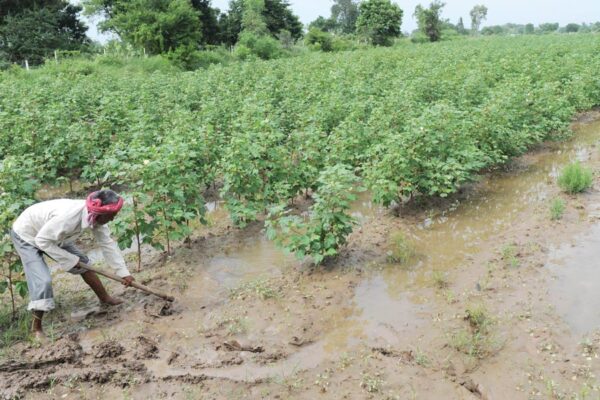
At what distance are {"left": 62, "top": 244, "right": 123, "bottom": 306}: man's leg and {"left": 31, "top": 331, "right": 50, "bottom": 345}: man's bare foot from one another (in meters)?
0.64

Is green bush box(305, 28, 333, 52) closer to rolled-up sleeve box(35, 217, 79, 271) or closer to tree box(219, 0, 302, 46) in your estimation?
tree box(219, 0, 302, 46)

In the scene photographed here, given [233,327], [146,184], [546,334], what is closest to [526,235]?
[546,334]

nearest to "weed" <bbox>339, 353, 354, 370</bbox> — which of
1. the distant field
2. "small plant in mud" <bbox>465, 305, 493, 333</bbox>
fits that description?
"small plant in mud" <bbox>465, 305, 493, 333</bbox>

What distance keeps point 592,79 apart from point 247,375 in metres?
13.5

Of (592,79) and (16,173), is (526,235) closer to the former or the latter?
(16,173)

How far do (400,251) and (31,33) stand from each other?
30483 millimetres

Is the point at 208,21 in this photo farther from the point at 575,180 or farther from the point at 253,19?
the point at 575,180

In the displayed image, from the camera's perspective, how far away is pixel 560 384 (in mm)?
3875

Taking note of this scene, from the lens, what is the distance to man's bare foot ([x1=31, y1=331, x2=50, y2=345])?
473 centimetres

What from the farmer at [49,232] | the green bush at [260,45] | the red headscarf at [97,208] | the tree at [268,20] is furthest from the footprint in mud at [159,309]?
the tree at [268,20]

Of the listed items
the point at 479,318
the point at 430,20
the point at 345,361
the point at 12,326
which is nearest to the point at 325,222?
the point at 345,361

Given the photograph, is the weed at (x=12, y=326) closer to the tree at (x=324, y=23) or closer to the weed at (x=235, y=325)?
the weed at (x=235, y=325)

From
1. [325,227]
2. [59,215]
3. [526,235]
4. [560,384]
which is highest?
[59,215]

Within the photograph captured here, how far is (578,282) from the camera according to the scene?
5.41 metres
